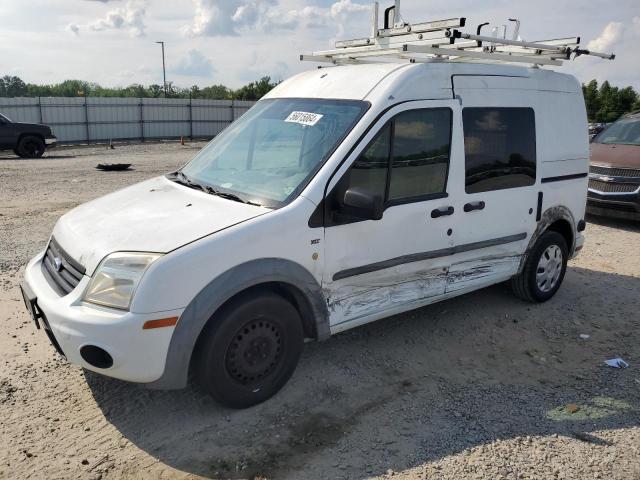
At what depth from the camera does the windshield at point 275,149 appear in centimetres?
370

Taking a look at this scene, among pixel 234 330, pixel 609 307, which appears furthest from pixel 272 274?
pixel 609 307

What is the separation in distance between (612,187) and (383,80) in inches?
261

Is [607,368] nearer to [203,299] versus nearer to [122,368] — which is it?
[203,299]

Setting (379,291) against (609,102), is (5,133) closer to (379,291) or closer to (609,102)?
(379,291)

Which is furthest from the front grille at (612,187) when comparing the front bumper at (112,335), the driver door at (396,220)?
the front bumper at (112,335)

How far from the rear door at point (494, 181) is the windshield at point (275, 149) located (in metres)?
1.12

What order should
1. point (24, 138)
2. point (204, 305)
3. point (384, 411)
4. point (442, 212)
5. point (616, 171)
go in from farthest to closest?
point (24, 138)
point (616, 171)
point (442, 212)
point (384, 411)
point (204, 305)

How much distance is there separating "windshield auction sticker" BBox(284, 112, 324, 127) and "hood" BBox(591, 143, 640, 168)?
273 inches

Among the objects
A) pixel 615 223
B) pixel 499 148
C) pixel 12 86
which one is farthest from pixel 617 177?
pixel 12 86

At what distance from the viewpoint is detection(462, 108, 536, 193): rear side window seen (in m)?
4.47

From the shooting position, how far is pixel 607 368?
171 inches

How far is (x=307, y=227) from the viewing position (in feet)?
11.5

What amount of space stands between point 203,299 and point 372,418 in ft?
4.33

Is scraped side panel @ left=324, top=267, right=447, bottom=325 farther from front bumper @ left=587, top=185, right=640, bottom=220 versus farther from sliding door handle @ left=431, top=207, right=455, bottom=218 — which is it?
front bumper @ left=587, top=185, right=640, bottom=220
